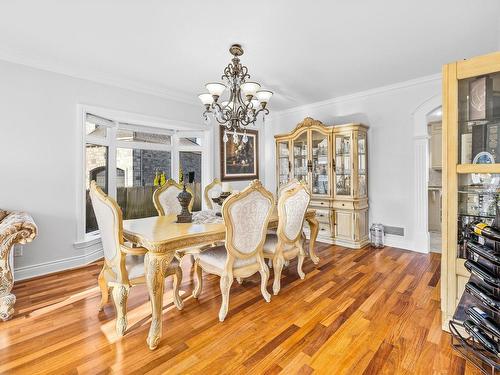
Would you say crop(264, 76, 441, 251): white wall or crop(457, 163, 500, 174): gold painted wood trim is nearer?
crop(457, 163, 500, 174): gold painted wood trim

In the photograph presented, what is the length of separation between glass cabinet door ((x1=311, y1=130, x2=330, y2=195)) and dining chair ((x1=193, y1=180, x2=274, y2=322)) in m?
2.52

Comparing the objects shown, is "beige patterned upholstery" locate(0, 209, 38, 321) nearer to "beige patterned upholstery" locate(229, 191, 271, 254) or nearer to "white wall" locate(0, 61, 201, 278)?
"white wall" locate(0, 61, 201, 278)

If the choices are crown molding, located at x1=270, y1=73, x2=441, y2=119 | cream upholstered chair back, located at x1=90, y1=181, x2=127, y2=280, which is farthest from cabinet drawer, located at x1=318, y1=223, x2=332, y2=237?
cream upholstered chair back, located at x1=90, y1=181, x2=127, y2=280

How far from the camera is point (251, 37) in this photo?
8.40 ft

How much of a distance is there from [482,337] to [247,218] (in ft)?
5.35

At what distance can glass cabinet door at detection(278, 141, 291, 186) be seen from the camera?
505 centimetres

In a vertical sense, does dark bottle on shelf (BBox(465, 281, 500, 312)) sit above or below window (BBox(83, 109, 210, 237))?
below

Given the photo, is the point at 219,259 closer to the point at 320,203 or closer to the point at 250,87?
the point at 250,87

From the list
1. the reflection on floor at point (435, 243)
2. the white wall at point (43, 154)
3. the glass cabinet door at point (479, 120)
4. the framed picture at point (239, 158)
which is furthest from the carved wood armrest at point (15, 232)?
the reflection on floor at point (435, 243)

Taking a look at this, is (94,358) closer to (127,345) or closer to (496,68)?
(127,345)

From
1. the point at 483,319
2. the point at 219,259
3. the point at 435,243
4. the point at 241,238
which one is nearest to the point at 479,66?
the point at 483,319

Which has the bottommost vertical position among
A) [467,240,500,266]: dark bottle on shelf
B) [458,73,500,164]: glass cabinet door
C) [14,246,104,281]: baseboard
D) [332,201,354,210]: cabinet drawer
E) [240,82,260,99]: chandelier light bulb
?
[14,246,104,281]: baseboard

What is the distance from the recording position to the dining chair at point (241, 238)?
2.09m

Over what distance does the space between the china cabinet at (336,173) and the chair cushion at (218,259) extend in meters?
2.38
